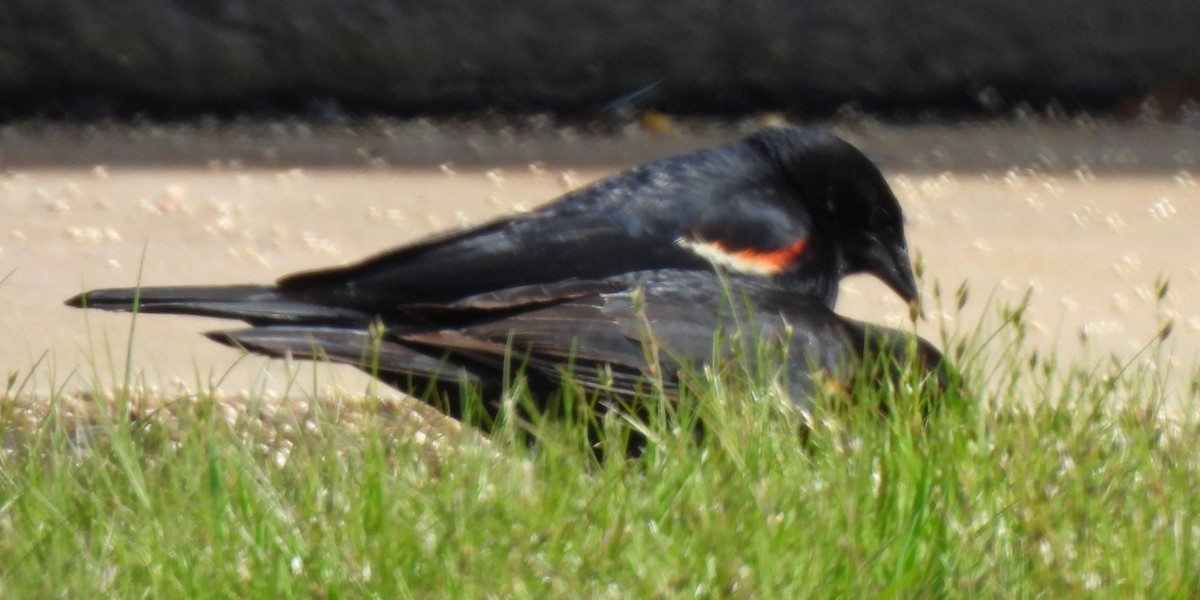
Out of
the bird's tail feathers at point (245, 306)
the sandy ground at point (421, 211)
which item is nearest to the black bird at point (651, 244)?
the bird's tail feathers at point (245, 306)

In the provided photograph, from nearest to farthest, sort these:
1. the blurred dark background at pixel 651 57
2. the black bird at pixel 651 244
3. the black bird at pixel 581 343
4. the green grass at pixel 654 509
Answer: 1. the green grass at pixel 654 509
2. the black bird at pixel 581 343
3. the black bird at pixel 651 244
4. the blurred dark background at pixel 651 57

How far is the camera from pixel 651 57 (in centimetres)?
620

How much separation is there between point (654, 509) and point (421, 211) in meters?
2.90

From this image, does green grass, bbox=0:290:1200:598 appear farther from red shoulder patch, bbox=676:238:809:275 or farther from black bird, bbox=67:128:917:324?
red shoulder patch, bbox=676:238:809:275

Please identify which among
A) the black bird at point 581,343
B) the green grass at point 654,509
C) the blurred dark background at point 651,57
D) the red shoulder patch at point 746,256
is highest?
the blurred dark background at point 651,57

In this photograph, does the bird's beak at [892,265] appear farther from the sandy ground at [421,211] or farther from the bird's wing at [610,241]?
the sandy ground at [421,211]

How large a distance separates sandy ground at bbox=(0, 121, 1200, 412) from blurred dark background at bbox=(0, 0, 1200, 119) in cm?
21

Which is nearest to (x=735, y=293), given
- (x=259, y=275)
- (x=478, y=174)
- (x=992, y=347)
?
(x=992, y=347)

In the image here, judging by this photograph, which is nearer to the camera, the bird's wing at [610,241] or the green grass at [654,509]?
the green grass at [654,509]

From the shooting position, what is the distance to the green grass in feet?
6.54

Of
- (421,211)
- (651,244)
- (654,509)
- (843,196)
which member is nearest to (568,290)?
(651,244)

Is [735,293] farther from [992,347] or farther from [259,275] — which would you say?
[259,275]

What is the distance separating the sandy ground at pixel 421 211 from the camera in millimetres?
4023

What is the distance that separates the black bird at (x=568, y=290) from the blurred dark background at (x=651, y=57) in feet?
8.87
